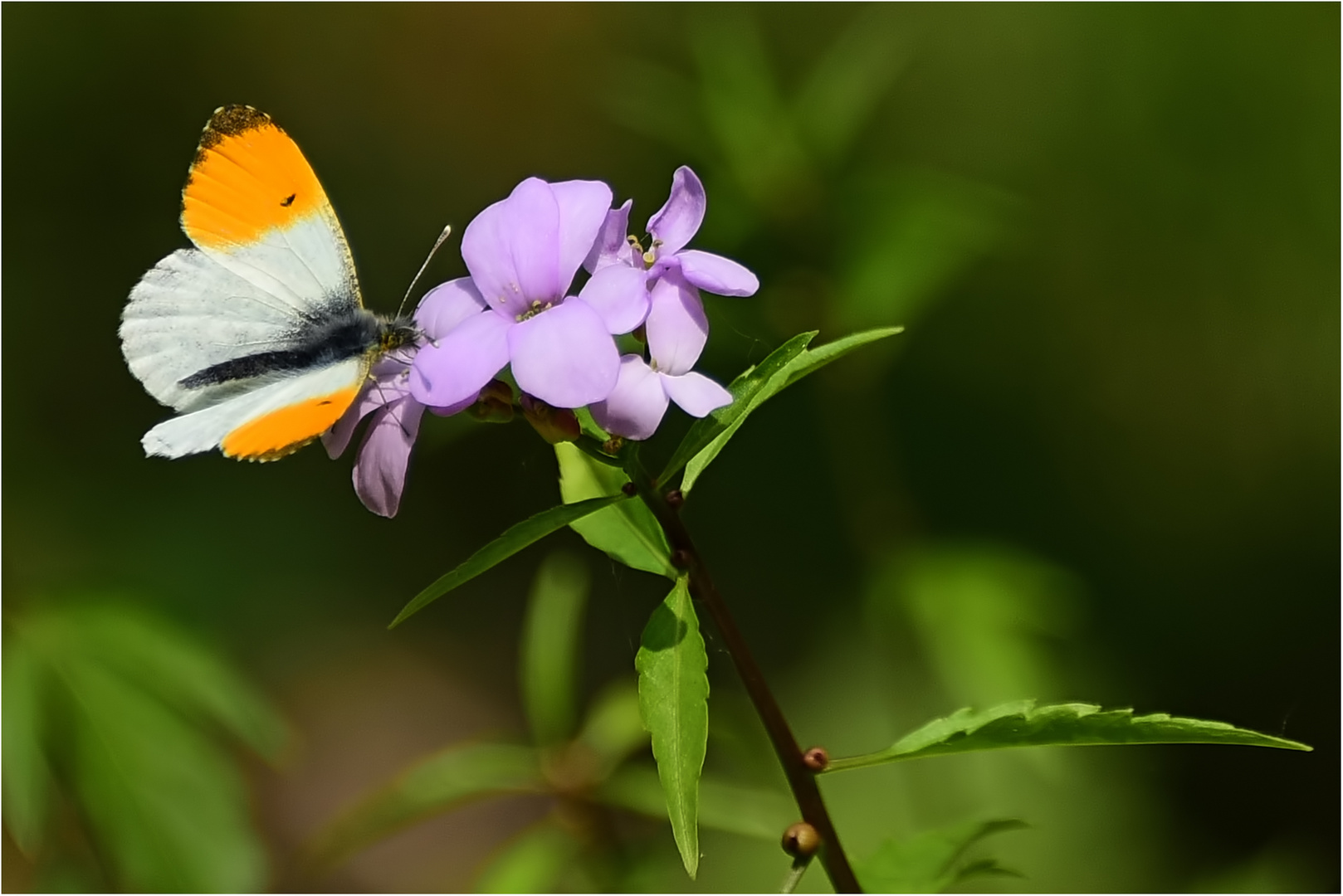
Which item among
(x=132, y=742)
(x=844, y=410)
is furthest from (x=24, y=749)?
(x=844, y=410)

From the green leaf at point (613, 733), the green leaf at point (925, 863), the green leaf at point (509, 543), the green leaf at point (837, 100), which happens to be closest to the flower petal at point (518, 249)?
the green leaf at point (509, 543)

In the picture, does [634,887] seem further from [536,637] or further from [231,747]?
[231,747]

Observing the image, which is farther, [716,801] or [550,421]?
[716,801]

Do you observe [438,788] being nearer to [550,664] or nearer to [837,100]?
[550,664]

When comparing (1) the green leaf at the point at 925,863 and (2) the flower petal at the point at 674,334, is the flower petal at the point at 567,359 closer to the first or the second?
(2) the flower petal at the point at 674,334

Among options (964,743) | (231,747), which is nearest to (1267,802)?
(964,743)

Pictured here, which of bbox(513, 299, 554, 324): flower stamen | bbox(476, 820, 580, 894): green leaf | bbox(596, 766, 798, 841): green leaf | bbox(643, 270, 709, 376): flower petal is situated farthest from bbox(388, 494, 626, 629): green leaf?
bbox(476, 820, 580, 894): green leaf
